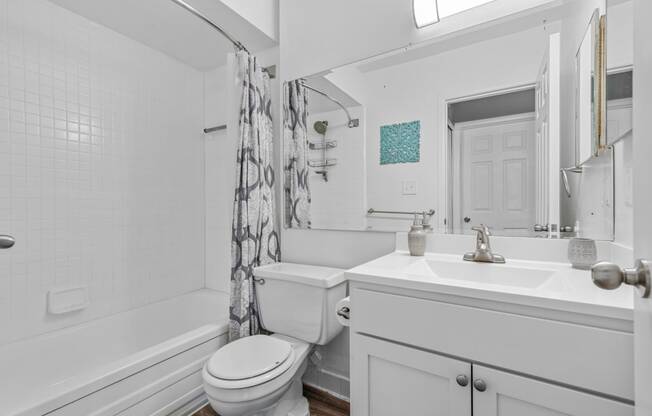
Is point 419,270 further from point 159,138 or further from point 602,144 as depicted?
point 159,138

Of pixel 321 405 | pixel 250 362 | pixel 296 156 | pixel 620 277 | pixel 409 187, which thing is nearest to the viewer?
pixel 620 277

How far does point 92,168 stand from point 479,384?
7.00 feet

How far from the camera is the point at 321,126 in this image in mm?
1723

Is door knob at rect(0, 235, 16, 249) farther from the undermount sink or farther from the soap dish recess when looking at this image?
the undermount sink

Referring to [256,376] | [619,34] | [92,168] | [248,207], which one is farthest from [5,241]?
[619,34]

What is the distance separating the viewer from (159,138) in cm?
213

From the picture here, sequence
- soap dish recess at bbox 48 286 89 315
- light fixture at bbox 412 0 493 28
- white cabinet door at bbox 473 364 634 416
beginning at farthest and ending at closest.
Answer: soap dish recess at bbox 48 286 89 315 < light fixture at bbox 412 0 493 28 < white cabinet door at bbox 473 364 634 416

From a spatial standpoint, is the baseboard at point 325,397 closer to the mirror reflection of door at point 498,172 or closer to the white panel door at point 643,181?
the mirror reflection of door at point 498,172

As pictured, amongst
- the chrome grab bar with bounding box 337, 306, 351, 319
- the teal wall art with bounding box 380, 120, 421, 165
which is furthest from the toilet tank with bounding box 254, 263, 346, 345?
the teal wall art with bounding box 380, 120, 421, 165

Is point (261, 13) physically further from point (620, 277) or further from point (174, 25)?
point (620, 277)

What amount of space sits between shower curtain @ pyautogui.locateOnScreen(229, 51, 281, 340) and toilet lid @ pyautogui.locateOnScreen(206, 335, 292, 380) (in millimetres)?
212

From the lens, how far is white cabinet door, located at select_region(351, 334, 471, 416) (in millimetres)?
869

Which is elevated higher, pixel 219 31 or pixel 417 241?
pixel 219 31

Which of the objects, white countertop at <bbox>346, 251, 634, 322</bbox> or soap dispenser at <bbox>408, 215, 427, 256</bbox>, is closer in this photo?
white countertop at <bbox>346, 251, 634, 322</bbox>
